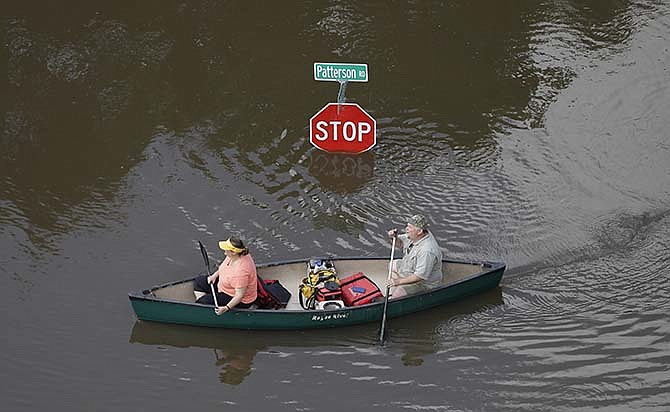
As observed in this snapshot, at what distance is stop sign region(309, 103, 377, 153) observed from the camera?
15.3m

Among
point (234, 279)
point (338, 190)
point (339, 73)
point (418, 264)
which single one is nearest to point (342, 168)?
point (338, 190)

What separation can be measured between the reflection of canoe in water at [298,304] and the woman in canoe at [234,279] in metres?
0.16

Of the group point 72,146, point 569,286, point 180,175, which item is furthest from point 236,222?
point 569,286

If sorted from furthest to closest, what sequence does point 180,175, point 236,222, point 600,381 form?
point 180,175, point 236,222, point 600,381

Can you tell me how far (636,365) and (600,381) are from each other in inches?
21.8

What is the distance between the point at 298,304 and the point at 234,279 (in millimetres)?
1176

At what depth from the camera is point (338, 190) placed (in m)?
15.2

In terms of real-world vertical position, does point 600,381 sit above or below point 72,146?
below

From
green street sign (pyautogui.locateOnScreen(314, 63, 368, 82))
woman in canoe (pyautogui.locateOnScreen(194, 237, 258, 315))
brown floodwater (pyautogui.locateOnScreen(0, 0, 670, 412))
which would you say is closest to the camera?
woman in canoe (pyautogui.locateOnScreen(194, 237, 258, 315))

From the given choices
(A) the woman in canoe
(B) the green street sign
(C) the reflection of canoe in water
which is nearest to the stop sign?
(B) the green street sign

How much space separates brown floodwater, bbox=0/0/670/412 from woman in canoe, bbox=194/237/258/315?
611 mm

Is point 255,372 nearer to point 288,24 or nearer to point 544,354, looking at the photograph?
point 544,354

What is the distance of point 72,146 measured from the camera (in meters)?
16.3

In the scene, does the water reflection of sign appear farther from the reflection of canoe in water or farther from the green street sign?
the reflection of canoe in water
